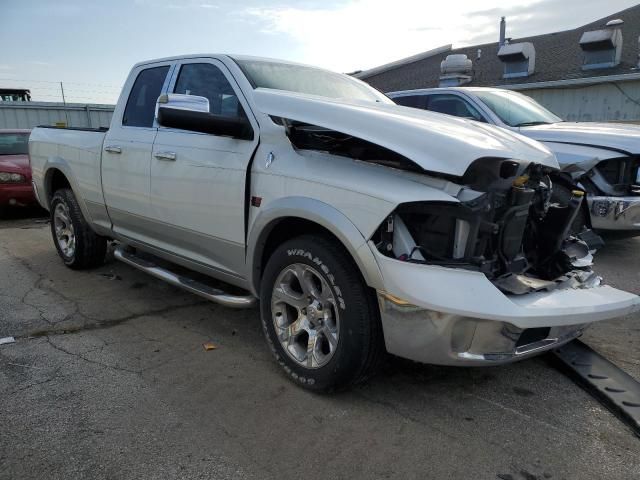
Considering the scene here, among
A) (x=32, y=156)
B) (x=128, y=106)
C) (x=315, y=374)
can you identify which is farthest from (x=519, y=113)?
(x=32, y=156)

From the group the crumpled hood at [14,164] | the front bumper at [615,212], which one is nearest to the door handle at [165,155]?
the front bumper at [615,212]

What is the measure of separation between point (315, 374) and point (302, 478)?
678 millimetres

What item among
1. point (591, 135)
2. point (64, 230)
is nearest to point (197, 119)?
point (64, 230)

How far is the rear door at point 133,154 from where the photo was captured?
13.6ft

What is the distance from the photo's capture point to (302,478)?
7.55 ft

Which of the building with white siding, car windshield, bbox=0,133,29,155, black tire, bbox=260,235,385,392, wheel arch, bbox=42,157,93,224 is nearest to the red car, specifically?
car windshield, bbox=0,133,29,155

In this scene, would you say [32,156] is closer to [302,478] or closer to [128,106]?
[128,106]

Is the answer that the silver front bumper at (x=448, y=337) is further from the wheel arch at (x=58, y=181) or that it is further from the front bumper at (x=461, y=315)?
the wheel arch at (x=58, y=181)

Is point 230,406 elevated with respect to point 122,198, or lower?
lower

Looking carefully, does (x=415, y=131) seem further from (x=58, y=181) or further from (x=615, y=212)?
(x=58, y=181)

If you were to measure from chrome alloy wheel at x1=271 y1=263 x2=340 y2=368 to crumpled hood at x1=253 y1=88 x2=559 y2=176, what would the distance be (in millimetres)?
803

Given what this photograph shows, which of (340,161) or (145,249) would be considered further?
(145,249)

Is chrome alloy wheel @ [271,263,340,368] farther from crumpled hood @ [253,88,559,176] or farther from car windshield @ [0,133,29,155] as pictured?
car windshield @ [0,133,29,155]

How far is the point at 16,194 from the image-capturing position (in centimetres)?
880
